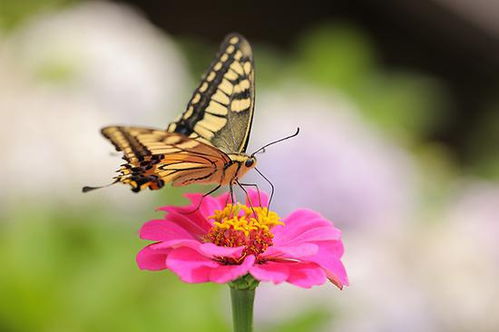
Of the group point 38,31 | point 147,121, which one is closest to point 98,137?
point 147,121

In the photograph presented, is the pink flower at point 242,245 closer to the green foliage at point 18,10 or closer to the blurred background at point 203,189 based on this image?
the blurred background at point 203,189

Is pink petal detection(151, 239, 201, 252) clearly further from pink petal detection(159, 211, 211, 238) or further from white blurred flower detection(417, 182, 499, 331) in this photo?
white blurred flower detection(417, 182, 499, 331)

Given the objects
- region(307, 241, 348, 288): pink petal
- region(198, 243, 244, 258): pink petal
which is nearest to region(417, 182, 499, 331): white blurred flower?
region(307, 241, 348, 288): pink petal

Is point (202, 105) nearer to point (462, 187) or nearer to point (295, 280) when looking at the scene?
point (295, 280)

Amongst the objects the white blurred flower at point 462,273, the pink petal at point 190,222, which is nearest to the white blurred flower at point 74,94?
the white blurred flower at point 462,273

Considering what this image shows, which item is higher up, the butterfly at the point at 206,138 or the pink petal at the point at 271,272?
the butterfly at the point at 206,138

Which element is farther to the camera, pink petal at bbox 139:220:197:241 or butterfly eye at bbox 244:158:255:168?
butterfly eye at bbox 244:158:255:168
